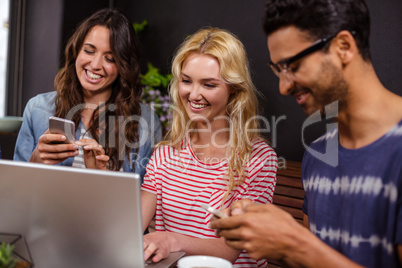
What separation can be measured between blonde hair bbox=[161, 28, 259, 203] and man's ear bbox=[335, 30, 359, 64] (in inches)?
30.0

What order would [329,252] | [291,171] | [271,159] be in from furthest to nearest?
[291,171]
[271,159]
[329,252]

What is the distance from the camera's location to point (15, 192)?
3.14 feet

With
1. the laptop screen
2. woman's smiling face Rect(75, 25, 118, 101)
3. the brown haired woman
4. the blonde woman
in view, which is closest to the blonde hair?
the blonde woman

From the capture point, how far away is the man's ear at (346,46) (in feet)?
3.40

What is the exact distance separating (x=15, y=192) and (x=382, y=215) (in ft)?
3.12

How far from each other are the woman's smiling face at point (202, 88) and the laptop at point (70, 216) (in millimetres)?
947

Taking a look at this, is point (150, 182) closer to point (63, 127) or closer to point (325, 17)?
point (63, 127)

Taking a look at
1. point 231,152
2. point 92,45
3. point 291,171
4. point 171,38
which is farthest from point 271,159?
point 171,38

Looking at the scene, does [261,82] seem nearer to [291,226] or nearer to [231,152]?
[231,152]

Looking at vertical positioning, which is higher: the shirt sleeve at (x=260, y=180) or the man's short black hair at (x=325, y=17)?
the man's short black hair at (x=325, y=17)

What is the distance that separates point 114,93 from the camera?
88.0 inches

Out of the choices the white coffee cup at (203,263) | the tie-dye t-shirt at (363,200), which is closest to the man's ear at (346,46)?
the tie-dye t-shirt at (363,200)

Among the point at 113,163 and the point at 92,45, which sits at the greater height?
the point at 92,45

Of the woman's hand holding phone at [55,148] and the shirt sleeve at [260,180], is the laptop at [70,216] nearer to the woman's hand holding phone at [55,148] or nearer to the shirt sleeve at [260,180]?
the woman's hand holding phone at [55,148]
